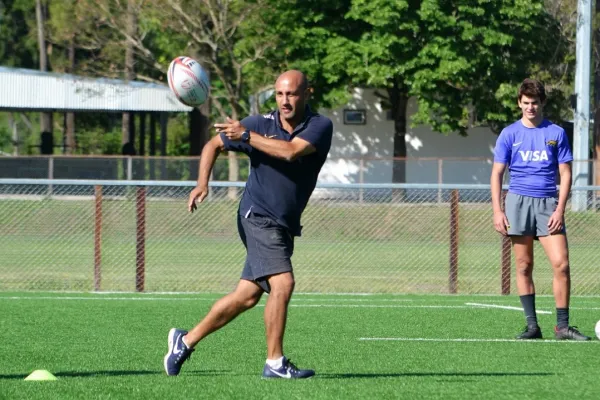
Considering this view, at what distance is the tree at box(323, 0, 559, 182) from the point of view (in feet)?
124

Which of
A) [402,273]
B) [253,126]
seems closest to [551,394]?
[253,126]

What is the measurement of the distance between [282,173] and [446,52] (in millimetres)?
30603

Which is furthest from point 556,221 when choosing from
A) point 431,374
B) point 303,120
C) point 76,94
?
point 76,94

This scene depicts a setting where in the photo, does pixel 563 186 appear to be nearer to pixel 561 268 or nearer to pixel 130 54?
pixel 561 268

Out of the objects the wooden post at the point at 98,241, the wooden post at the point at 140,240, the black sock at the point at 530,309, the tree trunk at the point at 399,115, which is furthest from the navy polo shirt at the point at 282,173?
the tree trunk at the point at 399,115

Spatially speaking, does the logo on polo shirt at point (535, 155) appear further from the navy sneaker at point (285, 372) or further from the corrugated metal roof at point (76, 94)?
the corrugated metal roof at point (76, 94)

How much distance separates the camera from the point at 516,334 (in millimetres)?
10570

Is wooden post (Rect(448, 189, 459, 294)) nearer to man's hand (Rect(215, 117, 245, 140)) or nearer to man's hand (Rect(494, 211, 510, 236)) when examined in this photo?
man's hand (Rect(494, 211, 510, 236))

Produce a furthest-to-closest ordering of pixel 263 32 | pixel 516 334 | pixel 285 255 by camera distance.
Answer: pixel 263 32 → pixel 516 334 → pixel 285 255

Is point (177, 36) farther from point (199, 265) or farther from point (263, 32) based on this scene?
point (199, 265)

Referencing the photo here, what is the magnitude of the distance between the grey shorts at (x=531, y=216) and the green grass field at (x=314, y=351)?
2.90ft

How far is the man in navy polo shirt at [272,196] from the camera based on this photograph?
738 centimetres

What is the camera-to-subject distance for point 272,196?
7.51 metres

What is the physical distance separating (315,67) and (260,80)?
1797 mm
